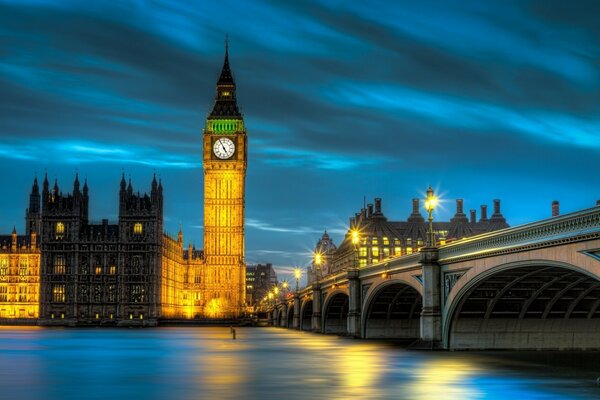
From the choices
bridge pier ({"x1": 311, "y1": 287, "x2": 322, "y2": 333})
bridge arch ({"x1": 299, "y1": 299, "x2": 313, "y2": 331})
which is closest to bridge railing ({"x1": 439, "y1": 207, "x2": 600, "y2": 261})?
bridge pier ({"x1": 311, "y1": 287, "x2": 322, "y2": 333})

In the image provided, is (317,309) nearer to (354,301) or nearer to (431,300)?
(354,301)

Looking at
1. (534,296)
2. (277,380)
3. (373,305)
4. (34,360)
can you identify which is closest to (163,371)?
(277,380)

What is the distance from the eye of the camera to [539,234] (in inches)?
1681

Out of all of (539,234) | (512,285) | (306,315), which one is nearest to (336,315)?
(306,315)

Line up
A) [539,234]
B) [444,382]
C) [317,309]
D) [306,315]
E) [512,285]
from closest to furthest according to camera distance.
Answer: [444,382] < [539,234] < [512,285] < [317,309] < [306,315]

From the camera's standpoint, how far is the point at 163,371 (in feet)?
146

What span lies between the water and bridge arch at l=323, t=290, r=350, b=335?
60797 millimetres

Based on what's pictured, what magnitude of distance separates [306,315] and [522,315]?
100229 mm

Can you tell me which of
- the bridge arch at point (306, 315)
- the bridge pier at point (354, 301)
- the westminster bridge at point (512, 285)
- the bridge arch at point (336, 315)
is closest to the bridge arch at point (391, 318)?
the bridge pier at point (354, 301)

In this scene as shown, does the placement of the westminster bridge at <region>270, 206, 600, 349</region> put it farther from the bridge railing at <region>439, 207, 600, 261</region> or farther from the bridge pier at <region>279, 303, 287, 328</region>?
the bridge pier at <region>279, 303, 287, 328</region>

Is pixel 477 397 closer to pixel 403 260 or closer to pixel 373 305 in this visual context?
pixel 403 260

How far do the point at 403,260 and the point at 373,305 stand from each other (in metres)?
23.3

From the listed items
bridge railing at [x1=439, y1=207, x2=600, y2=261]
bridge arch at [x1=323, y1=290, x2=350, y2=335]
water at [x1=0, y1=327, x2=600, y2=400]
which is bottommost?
water at [x1=0, y1=327, x2=600, y2=400]

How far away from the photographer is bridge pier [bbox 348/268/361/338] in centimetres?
9100
